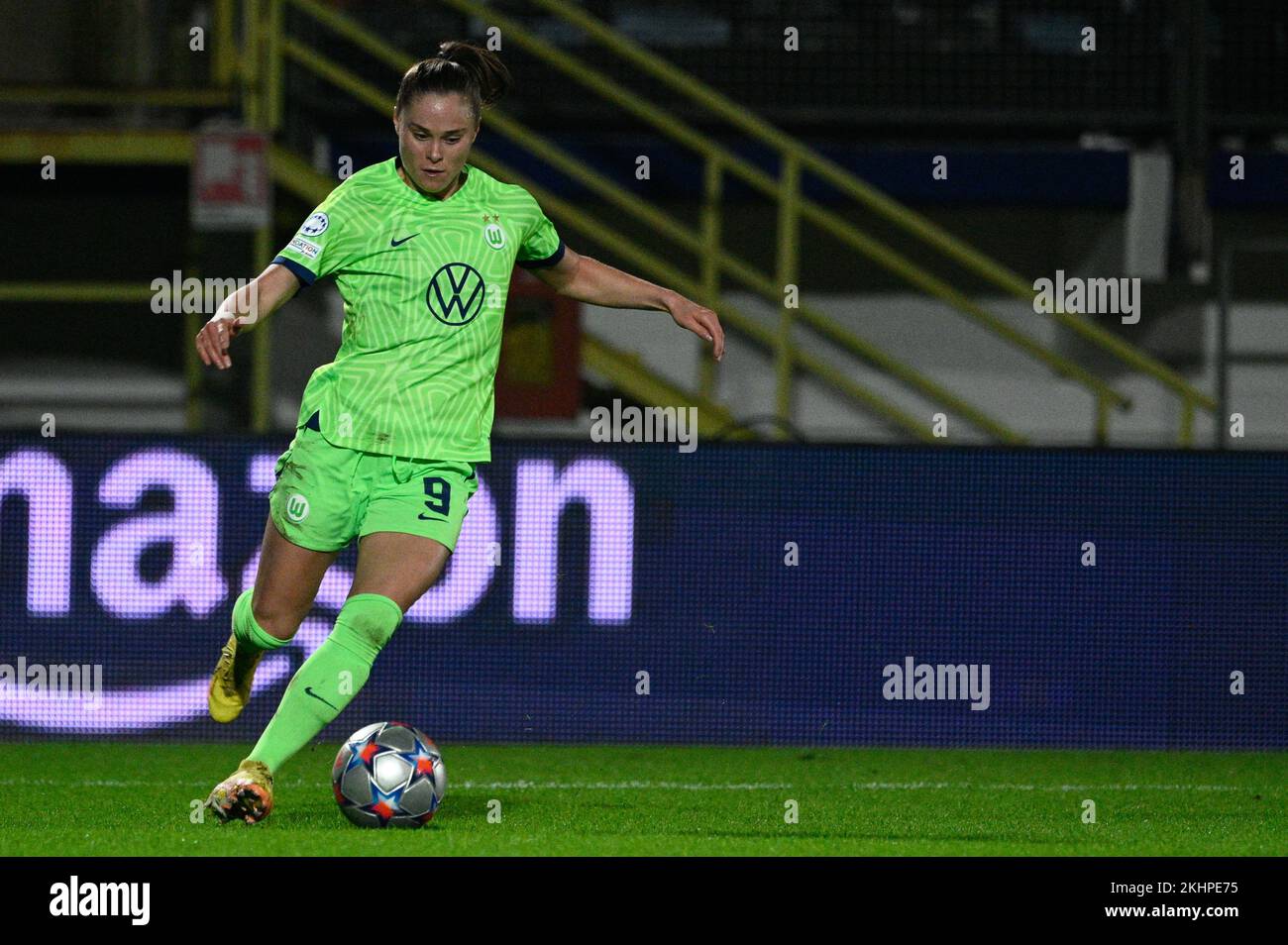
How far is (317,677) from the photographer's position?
535cm

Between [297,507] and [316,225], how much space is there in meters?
0.70

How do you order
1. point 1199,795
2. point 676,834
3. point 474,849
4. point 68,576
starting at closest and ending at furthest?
point 474,849 → point 676,834 → point 1199,795 → point 68,576

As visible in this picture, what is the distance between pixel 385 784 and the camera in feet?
18.3

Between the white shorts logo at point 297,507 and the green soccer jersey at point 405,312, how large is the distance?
0.55 ft

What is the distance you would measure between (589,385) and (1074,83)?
3.57 metres

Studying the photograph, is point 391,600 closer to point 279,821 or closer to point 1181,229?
point 279,821

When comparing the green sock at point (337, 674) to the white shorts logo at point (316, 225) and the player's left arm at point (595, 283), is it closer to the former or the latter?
the white shorts logo at point (316, 225)

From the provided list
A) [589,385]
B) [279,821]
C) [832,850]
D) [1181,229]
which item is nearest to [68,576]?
[279,821]

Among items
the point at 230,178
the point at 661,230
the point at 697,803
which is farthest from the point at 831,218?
the point at 697,803

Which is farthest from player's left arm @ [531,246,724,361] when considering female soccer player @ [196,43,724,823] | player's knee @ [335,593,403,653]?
player's knee @ [335,593,403,653]

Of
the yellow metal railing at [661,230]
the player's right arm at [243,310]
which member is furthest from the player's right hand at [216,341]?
the yellow metal railing at [661,230]

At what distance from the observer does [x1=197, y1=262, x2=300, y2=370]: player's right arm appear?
5.04m

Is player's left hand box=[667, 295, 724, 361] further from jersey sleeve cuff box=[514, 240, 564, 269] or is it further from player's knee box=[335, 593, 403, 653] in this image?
player's knee box=[335, 593, 403, 653]

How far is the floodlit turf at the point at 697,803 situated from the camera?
536cm
